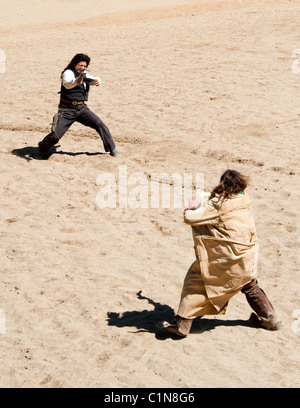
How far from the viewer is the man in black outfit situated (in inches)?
371

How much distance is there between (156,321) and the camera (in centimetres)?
629

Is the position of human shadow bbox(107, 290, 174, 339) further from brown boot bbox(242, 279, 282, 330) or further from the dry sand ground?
brown boot bbox(242, 279, 282, 330)

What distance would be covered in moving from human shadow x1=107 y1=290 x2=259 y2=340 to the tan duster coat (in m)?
0.43

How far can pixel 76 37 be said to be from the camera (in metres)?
18.7

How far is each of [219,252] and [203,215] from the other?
371 mm

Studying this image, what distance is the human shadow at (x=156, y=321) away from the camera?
6.12 m

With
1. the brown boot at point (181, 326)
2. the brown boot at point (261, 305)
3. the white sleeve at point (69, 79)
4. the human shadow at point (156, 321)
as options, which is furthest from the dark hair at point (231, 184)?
the white sleeve at point (69, 79)
